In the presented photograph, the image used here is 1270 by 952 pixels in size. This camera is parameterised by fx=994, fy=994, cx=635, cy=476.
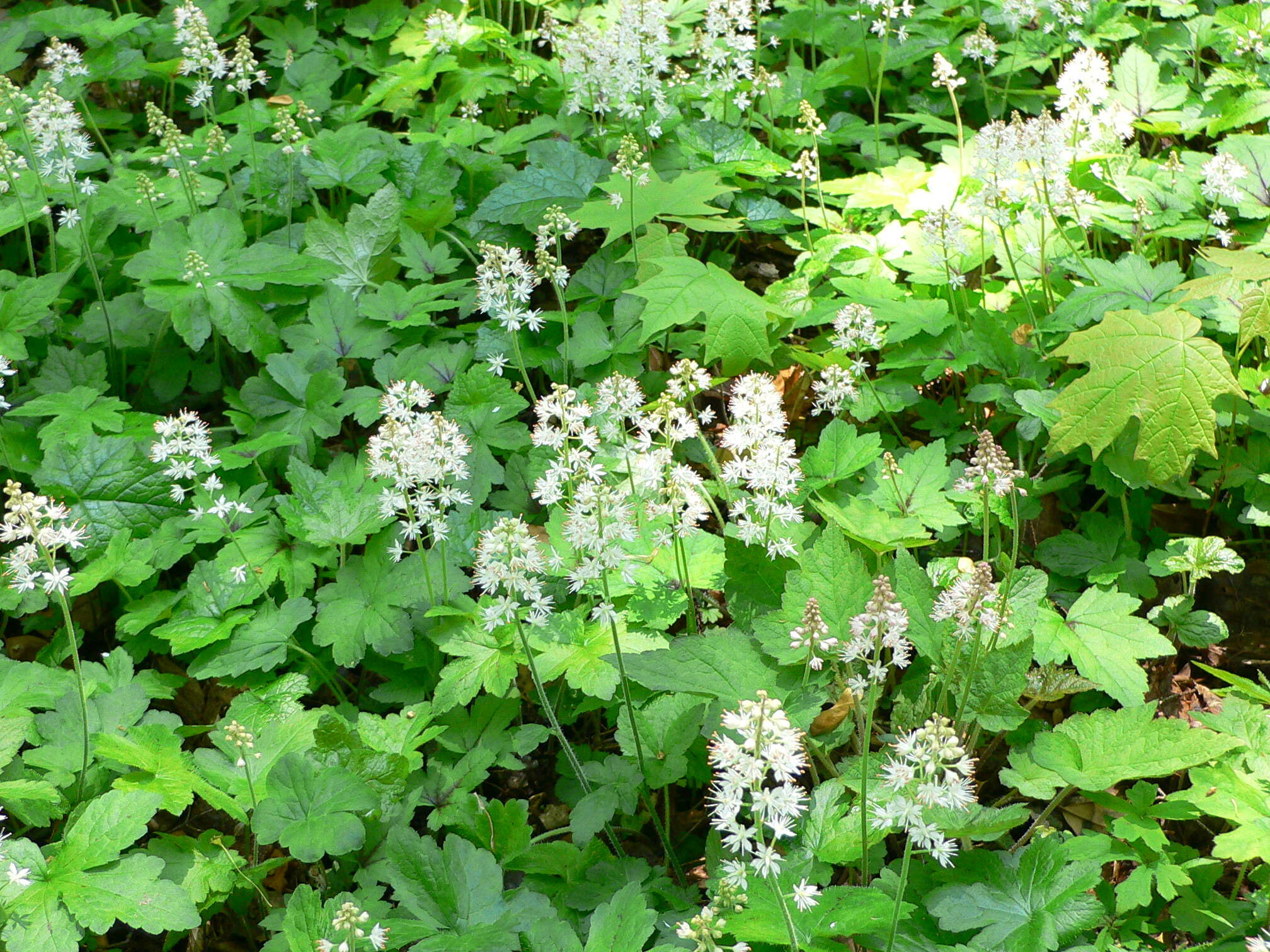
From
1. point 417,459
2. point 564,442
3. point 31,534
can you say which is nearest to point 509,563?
point 564,442

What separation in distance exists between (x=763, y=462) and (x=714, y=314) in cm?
93

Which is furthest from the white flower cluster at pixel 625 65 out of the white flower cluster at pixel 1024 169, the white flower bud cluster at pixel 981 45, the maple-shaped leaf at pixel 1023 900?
the maple-shaped leaf at pixel 1023 900

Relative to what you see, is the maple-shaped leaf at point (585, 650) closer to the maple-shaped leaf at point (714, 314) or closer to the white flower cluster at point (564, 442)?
the white flower cluster at point (564, 442)

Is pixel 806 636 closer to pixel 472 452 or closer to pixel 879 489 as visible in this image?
pixel 879 489

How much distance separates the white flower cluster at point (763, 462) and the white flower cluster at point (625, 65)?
6.41 ft

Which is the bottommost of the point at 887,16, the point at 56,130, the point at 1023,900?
the point at 1023,900

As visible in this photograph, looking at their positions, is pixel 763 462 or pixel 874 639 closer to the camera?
pixel 874 639

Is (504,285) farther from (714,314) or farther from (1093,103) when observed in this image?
(1093,103)

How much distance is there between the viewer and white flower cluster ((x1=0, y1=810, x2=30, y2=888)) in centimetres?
204

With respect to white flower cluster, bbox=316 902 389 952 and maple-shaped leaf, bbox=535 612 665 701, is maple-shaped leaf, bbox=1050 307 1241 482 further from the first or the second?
white flower cluster, bbox=316 902 389 952

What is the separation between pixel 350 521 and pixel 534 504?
57 cm

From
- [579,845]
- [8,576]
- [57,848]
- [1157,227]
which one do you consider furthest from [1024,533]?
[8,576]

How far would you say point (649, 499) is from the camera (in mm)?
2729

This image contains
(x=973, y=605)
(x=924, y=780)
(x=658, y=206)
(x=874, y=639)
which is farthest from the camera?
(x=658, y=206)
